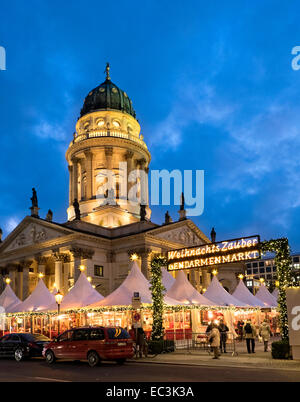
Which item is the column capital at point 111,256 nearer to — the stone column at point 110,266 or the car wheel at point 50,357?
the stone column at point 110,266

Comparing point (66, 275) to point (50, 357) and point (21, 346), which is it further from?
point (50, 357)

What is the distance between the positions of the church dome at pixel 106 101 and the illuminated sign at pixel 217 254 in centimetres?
5184

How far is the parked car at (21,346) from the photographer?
952 inches

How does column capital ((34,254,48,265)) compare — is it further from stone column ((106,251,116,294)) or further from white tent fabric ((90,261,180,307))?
white tent fabric ((90,261,180,307))

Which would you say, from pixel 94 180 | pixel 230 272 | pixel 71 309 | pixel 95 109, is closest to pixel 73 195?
pixel 94 180

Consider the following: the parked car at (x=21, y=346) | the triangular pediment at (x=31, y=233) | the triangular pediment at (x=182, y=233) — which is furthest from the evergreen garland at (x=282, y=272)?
the triangular pediment at (x=31, y=233)

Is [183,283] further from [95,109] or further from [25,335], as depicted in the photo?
[95,109]

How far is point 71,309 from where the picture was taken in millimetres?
33812

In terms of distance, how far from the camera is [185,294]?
113ft

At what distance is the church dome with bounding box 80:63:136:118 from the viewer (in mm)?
75950

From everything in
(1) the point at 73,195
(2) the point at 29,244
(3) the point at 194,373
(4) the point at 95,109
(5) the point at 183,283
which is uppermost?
(4) the point at 95,109

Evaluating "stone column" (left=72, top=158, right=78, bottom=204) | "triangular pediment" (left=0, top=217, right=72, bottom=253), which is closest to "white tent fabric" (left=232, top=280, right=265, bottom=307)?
"triangular pediment" (left=0, top=217, right=72, bottom=253)

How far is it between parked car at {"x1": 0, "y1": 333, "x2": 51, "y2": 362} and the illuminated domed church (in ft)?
73.2
